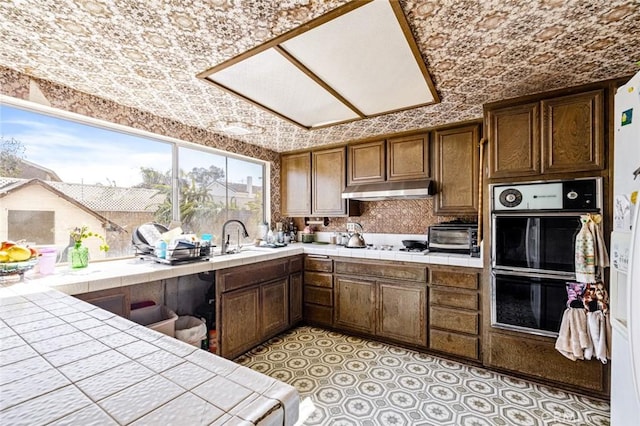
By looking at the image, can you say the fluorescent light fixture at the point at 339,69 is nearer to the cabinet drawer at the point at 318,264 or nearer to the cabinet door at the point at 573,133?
the cabinet door at the point at 573,133

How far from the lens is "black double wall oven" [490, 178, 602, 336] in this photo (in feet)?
6.61

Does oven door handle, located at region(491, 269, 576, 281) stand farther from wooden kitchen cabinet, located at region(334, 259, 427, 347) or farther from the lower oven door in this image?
wooden kitchen cabinet, located at region(334, 259, 427, 347)

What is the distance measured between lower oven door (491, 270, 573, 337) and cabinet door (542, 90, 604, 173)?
814mm

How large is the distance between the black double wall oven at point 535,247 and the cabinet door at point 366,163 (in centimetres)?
122

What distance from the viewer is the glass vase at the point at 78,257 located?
1941 millimetres

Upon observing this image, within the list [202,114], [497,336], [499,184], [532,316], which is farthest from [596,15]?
[202,114]

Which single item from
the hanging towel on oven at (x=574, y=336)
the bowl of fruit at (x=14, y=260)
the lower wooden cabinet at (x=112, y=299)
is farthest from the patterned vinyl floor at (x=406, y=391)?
the bowl of fruit at (x=14, y=260)

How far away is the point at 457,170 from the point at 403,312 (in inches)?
58.2

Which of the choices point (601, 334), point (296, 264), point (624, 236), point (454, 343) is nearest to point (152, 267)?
point (296, 264)

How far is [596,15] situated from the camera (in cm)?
130

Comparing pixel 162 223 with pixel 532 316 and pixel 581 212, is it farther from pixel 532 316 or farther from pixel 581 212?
pixel 581 212

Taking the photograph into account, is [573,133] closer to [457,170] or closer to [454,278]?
[457,170]

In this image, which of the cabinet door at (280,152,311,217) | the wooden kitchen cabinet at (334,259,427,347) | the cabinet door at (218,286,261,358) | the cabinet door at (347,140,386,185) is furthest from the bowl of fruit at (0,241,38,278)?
the cabinet door at (347,140,386,185)

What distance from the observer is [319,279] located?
320cm
